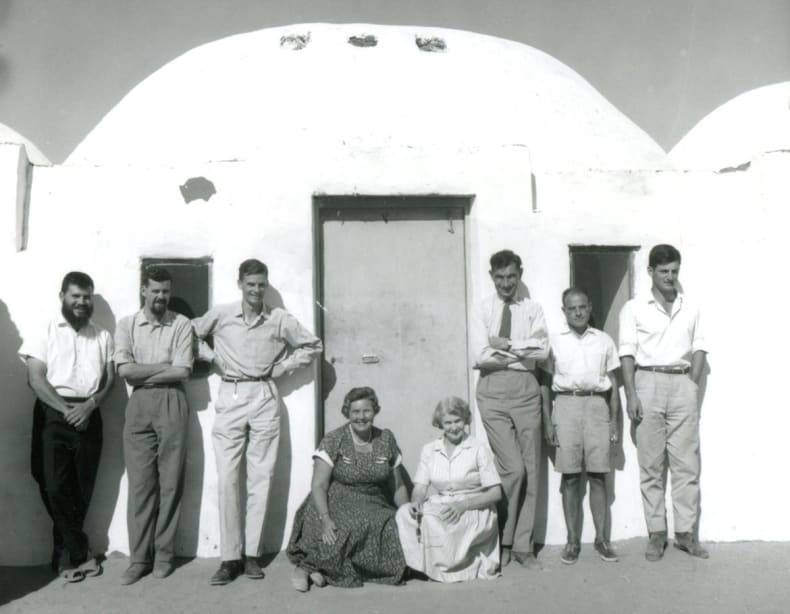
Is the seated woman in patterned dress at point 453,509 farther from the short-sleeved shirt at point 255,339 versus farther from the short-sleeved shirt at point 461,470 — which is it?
the short-sleeved shirt at point 255,339

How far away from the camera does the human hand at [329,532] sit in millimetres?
4238

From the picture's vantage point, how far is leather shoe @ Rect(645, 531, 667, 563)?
15.2ft

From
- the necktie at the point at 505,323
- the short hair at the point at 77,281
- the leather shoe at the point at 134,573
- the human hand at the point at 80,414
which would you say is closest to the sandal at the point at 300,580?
the leather shoe at the point at 134,573

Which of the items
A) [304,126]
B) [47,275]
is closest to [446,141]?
[304,126]

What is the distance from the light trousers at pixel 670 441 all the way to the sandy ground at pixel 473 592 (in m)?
0.30

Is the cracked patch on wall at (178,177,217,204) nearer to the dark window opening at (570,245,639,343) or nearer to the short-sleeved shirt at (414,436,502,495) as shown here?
the short-sleeved shirt at (414,436,502,495)

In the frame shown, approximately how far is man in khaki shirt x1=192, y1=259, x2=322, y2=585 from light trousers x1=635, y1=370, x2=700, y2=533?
2116 mm

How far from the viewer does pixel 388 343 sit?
5.08m

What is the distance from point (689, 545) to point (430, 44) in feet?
19.4

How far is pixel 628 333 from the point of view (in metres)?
4.86

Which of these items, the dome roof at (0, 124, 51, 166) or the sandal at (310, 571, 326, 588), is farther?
the dome roof at (0, 124, 51, 166)

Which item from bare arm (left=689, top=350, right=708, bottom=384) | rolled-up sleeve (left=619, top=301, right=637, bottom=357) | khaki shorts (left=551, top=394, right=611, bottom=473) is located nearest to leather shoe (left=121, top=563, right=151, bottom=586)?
khaki shorts (left=551, top=394, right=611, bottom=473)

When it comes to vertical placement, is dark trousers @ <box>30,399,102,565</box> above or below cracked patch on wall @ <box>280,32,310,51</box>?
below

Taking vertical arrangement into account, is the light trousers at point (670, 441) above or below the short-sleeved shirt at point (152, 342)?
below
